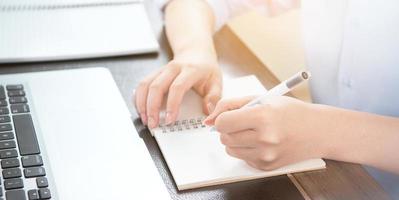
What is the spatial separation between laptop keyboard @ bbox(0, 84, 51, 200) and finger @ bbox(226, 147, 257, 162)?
0.23 m

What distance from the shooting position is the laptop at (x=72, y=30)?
0.94 metres

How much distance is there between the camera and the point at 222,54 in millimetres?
1022

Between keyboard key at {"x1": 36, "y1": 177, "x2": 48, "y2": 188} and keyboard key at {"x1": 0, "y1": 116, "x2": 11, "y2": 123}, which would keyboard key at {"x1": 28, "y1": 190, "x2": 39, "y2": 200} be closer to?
keyboard key at {"x1": 36, "y1": 177, "x2": 48, "y2": 188}

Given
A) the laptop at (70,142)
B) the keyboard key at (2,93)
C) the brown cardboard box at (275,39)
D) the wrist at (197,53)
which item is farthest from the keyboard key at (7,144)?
the brown cardboard box at (275,39)

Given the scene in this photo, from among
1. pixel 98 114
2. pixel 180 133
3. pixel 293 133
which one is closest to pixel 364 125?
pixel 293 133

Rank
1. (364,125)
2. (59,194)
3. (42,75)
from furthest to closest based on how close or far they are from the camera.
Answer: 1. (42,75)
2. (364,125)
3. (59,194)

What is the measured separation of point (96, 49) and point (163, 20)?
0.20 metres

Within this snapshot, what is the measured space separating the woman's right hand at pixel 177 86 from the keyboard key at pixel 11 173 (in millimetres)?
206

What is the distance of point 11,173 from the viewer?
25.1 inches

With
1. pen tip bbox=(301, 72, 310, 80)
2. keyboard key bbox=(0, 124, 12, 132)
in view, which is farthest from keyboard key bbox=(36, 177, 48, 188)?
pen tip bbox=(301, 72, 310, 80)

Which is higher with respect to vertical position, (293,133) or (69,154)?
(69,154)

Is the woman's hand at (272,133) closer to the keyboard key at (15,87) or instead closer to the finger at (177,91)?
the finger at (177,91)

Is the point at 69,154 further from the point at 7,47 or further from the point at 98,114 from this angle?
the point at 7,47

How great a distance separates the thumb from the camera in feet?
2.72
